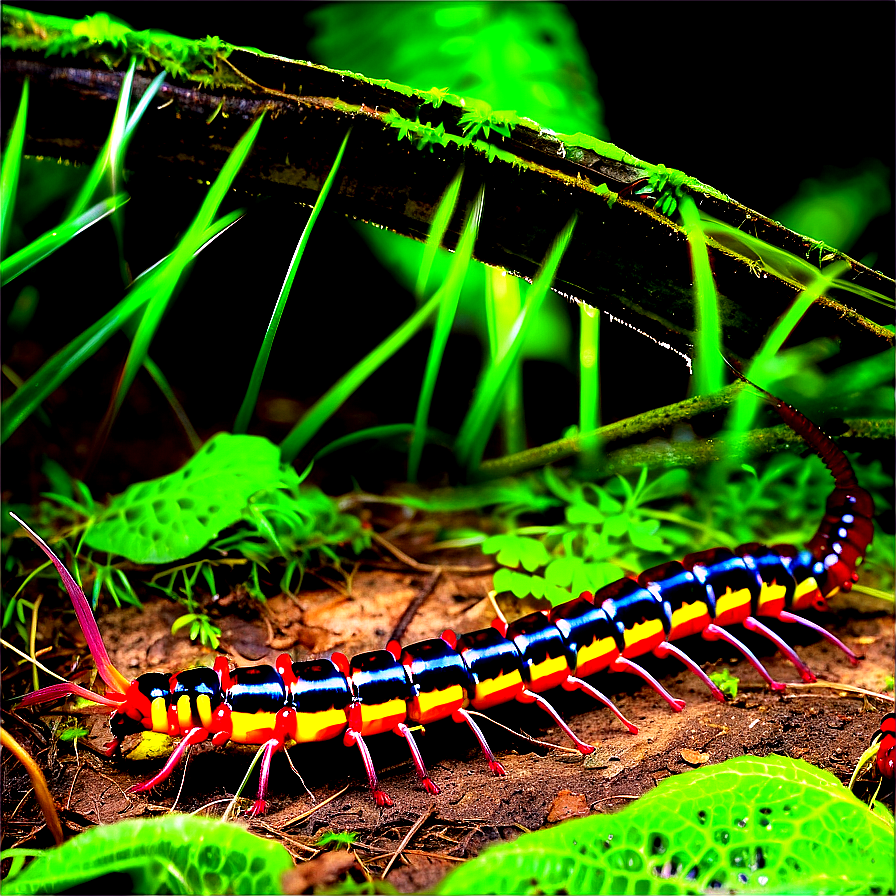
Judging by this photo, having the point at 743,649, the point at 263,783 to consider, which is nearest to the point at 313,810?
the point at 263,783

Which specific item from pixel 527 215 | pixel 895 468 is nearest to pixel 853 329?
pixel 895 468

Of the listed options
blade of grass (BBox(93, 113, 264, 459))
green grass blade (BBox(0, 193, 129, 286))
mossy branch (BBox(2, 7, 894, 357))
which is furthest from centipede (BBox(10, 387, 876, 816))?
green grass blade (BBox(0, 193, 129, 286))

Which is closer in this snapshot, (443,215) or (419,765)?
(419,765)

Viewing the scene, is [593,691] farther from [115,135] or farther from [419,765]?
[115,135]

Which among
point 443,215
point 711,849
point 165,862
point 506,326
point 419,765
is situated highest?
point 443,215

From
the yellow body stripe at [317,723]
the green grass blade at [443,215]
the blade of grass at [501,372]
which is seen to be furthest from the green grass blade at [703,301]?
the yellow body stripe at [317,723]

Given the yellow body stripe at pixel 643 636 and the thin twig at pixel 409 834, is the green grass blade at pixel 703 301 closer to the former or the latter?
the yellow body stripe at pixel 643 636

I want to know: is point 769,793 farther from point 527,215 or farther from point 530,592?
point 527,215
